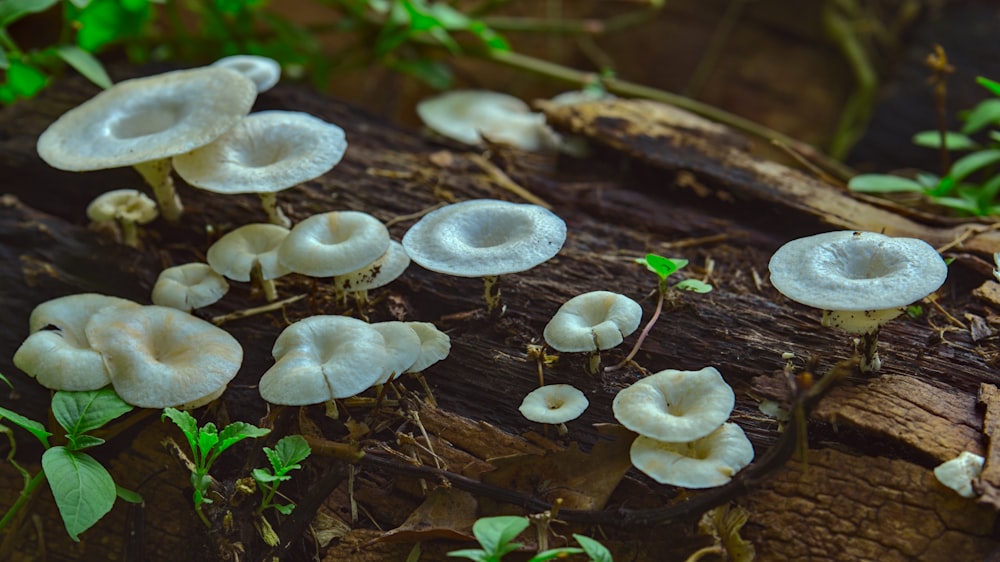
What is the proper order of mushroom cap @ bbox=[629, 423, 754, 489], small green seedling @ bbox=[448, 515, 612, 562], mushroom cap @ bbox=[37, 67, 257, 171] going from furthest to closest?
mushroom cap @ bbox=[37, 67, 257, 171], mushroom cap @ bbox=[629, 423, 754, 489], small green seedling @ bbox=[448, 515, 612, 562]

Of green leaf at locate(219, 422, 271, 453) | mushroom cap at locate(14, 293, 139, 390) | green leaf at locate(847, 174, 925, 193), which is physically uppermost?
green leaf at locate(847, 174, 925, 193)

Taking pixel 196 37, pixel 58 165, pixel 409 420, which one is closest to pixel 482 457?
pixel 409 420

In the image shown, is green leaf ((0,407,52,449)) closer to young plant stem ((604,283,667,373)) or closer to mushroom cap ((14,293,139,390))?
mushroom cap ((14,293,139,390))

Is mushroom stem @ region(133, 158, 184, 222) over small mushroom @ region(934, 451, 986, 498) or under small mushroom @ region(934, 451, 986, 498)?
under

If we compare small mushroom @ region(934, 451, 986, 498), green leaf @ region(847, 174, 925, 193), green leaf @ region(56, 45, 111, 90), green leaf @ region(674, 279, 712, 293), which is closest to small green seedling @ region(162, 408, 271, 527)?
green leaf @ region(674, 279, 712, 293)

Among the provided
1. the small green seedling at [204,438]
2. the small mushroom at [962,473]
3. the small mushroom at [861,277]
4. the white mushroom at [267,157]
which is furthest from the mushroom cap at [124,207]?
the small mushroom at [962,473]

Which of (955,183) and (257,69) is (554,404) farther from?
(955,183)
